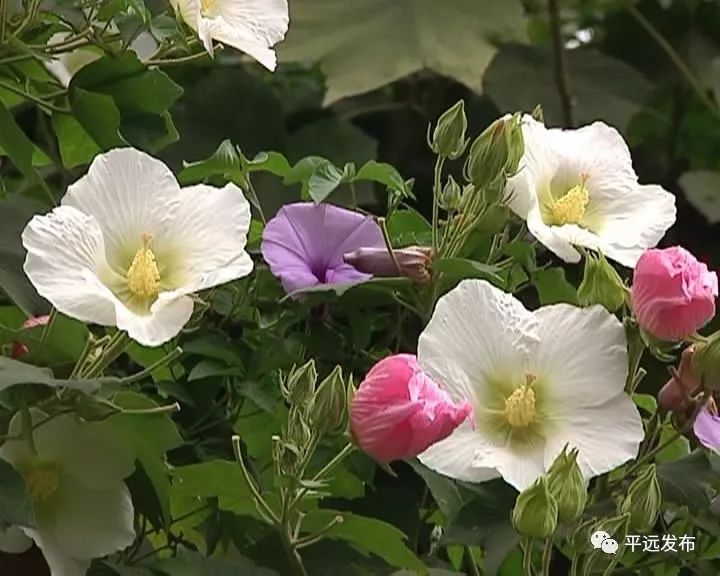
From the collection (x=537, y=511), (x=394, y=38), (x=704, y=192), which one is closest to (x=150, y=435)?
(x=537, y=511)

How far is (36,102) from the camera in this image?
1.50ft

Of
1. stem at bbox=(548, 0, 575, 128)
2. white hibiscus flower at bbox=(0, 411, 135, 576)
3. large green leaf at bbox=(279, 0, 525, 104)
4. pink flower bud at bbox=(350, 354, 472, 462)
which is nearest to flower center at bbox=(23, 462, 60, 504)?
white hibiscus flower at bbox=(0, 411, 135, 576)

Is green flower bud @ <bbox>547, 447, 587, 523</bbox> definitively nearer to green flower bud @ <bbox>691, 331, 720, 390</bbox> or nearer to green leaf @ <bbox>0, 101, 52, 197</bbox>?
green flower bud @ <bbox>691, 331, 720, 390</bbox>

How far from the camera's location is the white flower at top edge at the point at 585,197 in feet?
1.36

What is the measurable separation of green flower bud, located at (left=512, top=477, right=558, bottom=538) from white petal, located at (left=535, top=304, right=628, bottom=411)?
0.05m

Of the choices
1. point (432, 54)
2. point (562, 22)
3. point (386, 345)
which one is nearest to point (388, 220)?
point (386, 345)

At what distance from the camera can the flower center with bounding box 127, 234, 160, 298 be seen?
379 millimetres

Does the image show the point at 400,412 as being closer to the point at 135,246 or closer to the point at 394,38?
the point at 135,246

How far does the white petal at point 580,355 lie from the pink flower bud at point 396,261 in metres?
0.04

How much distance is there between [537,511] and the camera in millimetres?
354

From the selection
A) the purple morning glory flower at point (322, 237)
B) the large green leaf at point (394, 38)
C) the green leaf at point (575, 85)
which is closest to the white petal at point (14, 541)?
the purple morning glory flower at point (322, 237)

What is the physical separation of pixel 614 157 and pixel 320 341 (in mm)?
116

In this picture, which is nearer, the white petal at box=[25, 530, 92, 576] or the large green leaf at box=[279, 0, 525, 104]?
the white petal at box=[25, 530, 92, 576]

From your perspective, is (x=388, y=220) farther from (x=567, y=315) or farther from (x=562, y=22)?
(x=562, y=22)
